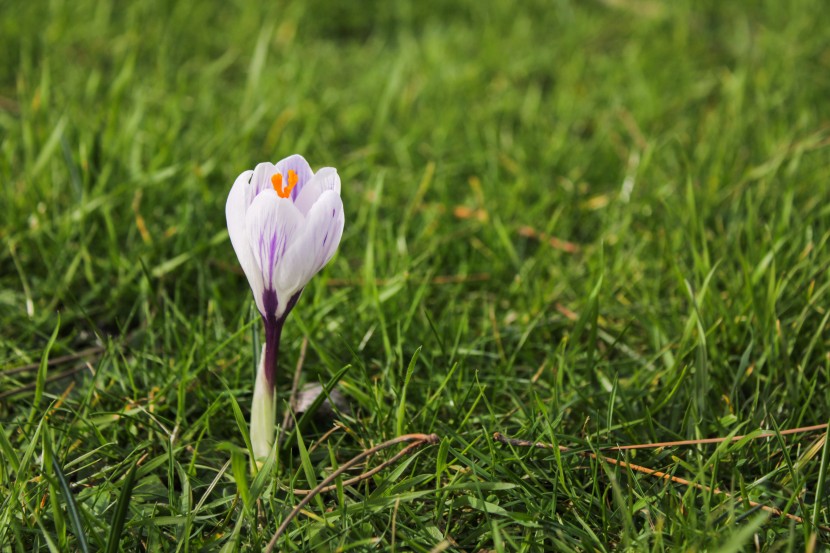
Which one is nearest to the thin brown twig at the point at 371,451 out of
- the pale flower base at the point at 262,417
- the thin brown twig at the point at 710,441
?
the pale flower base at the point at 262,417

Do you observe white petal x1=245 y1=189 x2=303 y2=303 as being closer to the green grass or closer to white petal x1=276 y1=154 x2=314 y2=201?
white petal x1=276 y1=154 x2=314 y2=201

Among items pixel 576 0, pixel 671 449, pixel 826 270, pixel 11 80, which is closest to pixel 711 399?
pixel 671 449

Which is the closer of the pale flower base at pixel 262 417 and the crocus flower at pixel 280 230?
the crocus flower at pixel 280 230

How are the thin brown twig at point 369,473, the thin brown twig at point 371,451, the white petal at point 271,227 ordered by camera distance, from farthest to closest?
1. the thin brown twig at point 369,473
2. the thin brown twig at point 371,451
3. the white petal at point 271,227

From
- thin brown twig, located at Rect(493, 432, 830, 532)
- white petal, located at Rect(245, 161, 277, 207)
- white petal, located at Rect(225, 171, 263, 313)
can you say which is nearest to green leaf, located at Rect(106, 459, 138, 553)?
white petal, located at Rect(225, 171, 263, 313)

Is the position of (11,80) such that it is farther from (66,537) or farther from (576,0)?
(576,0)

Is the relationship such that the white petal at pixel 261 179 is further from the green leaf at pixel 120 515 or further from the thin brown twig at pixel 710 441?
the thin brown twig at pixel 710 441

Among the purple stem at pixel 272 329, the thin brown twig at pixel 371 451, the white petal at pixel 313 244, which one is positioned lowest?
the thin brown twig at pixel 371 451

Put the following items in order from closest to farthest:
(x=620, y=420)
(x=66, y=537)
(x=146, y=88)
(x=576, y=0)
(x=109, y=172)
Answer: (x=66, y=537)
(x=620, y=420)
(x=109, y=172)
(x=146, y=88)
(x=576, y=0)

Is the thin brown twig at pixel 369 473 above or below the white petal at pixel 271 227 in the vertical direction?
below

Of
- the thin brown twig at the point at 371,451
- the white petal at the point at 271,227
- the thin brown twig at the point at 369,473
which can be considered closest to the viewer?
the white petal at the point at 271,227
